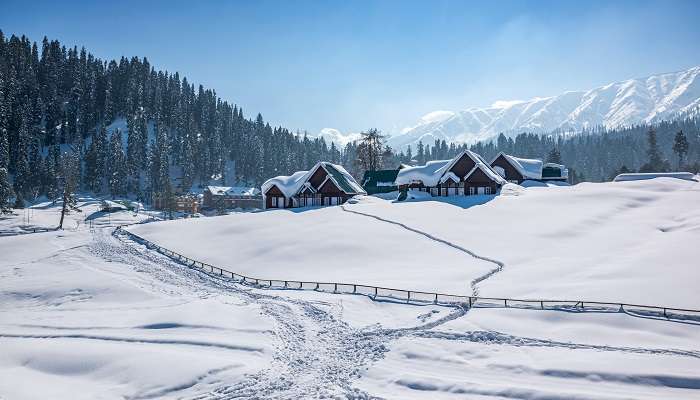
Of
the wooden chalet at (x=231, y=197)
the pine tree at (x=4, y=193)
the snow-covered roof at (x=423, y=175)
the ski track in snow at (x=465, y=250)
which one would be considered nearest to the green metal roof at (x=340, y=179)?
the snow-covered roof at (x=423, y=175)

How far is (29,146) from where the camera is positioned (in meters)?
96.9

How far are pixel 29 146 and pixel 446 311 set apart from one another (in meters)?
110

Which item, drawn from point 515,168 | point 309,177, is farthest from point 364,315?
point 515,168

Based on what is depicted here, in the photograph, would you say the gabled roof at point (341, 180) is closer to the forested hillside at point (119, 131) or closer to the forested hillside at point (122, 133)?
the forested hillside at point (122, 133)

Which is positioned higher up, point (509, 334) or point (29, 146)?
point (29, 146)

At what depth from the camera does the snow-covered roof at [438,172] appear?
56312 mm

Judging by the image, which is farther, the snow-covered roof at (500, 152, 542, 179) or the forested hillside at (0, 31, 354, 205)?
the forested hillside at (0, 31, 354, 205)

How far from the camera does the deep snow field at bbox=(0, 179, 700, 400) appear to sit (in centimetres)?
1455

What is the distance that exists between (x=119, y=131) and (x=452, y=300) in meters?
114

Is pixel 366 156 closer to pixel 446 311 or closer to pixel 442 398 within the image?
pixel 446 311

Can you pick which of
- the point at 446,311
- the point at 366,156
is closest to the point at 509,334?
the point at 446,311

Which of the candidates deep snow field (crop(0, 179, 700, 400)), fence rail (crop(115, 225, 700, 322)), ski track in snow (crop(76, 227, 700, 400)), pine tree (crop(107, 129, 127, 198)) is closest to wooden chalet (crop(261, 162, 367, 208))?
deep snow field (crop(0, 179, 700, 400))

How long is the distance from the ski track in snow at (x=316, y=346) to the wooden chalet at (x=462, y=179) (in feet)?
116

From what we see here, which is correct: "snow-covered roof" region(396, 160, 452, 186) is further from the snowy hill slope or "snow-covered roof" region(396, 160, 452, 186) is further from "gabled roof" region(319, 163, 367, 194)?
the snowy hill slope
